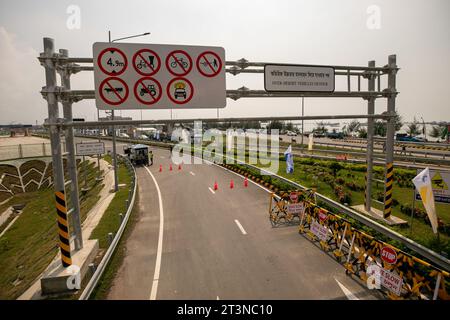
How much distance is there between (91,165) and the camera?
3359 cm

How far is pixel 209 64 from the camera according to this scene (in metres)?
8.08

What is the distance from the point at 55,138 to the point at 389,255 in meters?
9.44

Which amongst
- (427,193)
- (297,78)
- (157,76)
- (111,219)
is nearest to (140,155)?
(111,219)

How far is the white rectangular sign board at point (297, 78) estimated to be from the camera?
29.1ft

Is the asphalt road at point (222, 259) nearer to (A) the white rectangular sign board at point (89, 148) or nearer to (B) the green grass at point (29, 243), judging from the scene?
(B) the green grass at point (29, 243)

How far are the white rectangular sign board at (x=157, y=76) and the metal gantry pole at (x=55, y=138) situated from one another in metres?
1.15

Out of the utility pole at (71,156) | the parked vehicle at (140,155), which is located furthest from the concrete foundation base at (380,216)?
the parked vehicle at (140,155)

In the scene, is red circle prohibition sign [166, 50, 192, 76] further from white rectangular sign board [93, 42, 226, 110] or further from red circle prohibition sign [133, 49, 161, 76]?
red circle prohibition sign [133, 49, 161, 76]

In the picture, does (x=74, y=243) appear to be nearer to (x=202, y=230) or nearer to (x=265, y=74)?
(x=202, y=230)

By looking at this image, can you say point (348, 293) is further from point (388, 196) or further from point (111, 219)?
point (111, 219)

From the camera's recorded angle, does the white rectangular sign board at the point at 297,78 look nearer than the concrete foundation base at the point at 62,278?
No

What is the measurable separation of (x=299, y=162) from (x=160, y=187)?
589 inches

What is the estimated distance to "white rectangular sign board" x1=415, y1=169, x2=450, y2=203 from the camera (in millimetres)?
9844

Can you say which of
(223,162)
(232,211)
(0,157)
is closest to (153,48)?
(232,211)
